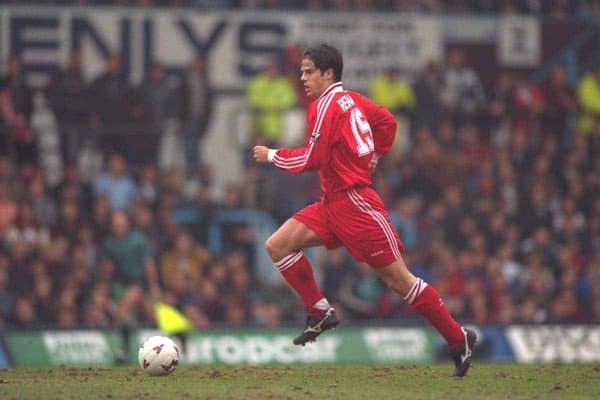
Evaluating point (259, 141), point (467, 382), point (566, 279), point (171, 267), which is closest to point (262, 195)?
point (259, 141)

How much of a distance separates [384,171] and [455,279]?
8.03 feet

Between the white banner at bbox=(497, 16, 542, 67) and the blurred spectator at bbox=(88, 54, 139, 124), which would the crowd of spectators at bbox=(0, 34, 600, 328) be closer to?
the blurred spectator at bbox=(88, 54, 139, 124)

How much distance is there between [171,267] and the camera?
18281 mm

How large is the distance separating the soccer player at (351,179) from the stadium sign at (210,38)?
10.6 metres

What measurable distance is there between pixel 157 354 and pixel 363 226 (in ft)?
6.44

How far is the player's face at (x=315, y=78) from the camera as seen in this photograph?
10.5 m

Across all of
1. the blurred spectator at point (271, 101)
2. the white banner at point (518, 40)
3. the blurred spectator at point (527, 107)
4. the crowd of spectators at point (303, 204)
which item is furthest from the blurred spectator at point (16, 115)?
the white banner at point (518, 40)

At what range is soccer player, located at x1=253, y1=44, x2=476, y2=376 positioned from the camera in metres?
10.2

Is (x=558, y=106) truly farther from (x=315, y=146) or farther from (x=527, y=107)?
(x=315, y=146)

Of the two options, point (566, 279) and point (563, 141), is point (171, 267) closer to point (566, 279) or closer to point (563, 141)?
point (566, 279)

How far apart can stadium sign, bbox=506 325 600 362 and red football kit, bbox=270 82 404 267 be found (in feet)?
24.6

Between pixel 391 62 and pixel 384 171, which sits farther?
pixel 391 62

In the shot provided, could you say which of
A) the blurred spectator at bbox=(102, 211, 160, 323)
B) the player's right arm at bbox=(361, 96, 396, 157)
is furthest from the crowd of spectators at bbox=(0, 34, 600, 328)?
the player's right arm at bbox=(361, 96, 396, 157)

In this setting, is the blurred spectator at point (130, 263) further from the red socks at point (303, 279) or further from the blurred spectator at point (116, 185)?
the red socks at point (303, 279)
